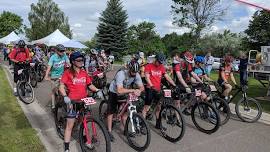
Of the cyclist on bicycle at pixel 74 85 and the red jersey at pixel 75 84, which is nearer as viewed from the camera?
the cyclist on bicycle at pixel 74 85

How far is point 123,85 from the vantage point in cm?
726

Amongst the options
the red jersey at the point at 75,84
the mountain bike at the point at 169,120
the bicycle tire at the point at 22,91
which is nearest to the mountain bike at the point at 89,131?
the red jersey at the point at 75,84

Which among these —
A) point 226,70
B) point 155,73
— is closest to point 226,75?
point 226,70

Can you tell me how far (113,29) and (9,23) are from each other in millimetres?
63739

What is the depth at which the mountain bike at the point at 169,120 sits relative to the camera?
290 inches

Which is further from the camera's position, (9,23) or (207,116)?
(9,23)

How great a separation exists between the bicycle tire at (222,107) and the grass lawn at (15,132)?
437 cm

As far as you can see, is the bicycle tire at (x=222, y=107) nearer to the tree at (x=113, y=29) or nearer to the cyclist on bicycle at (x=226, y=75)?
the cyclist on bicycle at (x=226, y=75)

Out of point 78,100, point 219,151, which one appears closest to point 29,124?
point 78,100

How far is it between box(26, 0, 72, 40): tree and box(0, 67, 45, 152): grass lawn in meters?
77.9

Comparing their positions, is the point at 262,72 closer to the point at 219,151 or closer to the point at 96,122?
the point at 219,151

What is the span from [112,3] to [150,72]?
41009 millimetres

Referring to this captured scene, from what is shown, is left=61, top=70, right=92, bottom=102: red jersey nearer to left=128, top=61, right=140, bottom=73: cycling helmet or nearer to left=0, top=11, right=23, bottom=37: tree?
left=128, top=61, right=140, bottom=73: cycling helmet

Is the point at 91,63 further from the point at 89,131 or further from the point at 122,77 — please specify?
the point at 89,131
